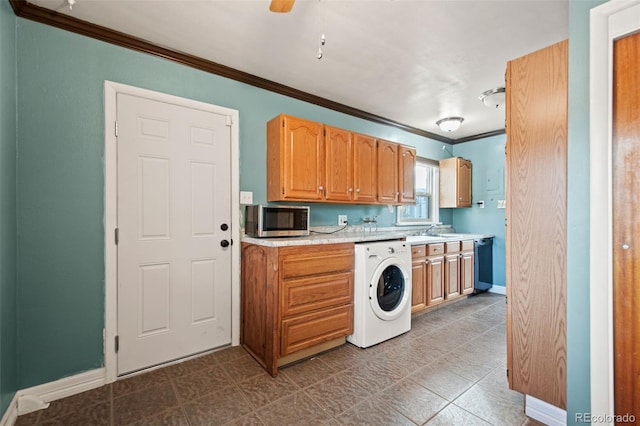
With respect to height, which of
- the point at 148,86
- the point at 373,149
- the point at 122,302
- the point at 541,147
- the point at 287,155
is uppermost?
the point at 148,86

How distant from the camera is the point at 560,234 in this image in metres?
1.47

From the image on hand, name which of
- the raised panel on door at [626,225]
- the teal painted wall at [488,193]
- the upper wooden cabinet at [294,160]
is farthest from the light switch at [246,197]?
the teal painted wall at [488,193]

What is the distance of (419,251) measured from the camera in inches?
122

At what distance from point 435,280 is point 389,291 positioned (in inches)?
39.8

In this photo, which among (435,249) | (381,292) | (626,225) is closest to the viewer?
(626,225)

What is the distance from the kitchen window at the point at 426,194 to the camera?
171 inches

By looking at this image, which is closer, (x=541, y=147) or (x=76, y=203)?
(x=541, y=147)

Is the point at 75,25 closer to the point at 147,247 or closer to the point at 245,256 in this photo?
the point at 147,247

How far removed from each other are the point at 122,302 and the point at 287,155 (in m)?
1.71

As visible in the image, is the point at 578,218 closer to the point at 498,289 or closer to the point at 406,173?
the point at 406,173

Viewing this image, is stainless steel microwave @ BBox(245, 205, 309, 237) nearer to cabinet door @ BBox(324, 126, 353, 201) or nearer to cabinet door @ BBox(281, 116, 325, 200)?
cabinet door @ BBox(281, 116, 325, 200)

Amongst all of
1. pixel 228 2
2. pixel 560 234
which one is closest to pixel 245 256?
pixel 228 2

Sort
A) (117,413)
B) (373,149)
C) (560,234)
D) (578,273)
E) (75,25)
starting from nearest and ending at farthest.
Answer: (578,273), (560,234), (117,413), (75,25), (373,149)

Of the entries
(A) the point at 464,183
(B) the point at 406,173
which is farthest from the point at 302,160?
(A) the point at 464,183
